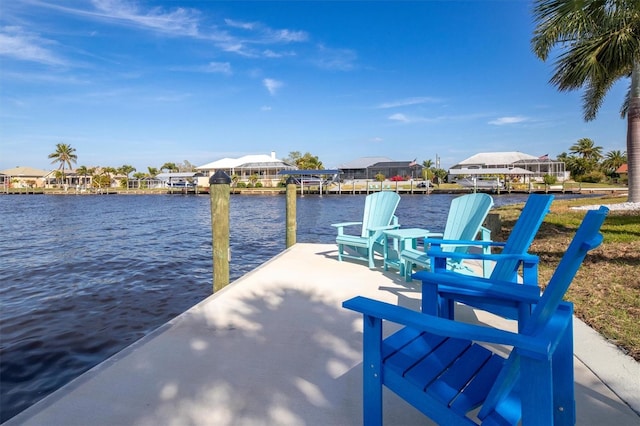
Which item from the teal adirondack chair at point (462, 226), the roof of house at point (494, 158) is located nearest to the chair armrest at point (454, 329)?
the teal adirondack chair at point (462, 226)

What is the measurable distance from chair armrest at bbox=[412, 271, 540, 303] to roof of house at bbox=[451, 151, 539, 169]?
5919 cm

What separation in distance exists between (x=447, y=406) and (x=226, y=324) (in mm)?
2167

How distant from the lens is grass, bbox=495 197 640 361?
301cm

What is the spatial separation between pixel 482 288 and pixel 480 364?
59 cm

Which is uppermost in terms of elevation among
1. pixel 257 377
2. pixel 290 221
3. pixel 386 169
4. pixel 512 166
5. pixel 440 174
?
pixel 386 169

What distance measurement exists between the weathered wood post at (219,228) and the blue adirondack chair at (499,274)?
2.47 meters

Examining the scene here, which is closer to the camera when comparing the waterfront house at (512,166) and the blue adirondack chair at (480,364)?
the blue adirondack chair at (480,364)

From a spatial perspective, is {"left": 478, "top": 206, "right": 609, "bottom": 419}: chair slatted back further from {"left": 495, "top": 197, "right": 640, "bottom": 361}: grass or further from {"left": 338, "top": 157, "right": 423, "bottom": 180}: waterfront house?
{"left": 338, "top": 157, "right": 423, "bottom": 180}: waterfront house

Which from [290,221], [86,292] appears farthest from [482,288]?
[86,292]

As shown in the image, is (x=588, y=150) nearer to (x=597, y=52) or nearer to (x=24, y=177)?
(x=597, y=52)

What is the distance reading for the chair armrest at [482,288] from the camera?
2.10 m

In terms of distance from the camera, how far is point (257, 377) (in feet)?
7.64

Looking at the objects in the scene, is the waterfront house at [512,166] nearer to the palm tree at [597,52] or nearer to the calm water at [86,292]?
the palm tree at [597,52]

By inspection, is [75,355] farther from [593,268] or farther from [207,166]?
[207,166]
